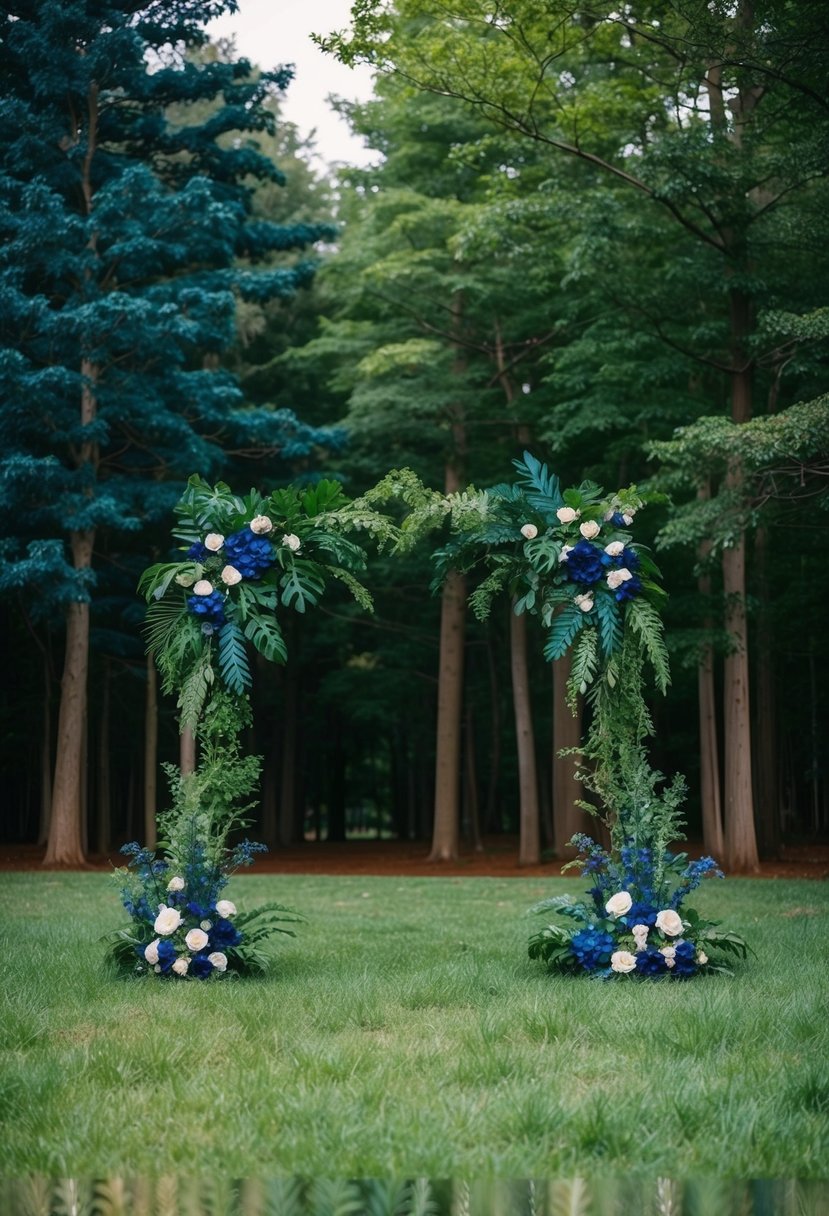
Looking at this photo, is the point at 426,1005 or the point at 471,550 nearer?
the point at 426,1005

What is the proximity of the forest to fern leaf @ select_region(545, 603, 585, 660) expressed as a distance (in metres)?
6.38

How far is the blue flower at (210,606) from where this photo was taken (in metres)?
6.88

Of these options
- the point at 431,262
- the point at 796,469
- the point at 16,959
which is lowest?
the point at 16,959

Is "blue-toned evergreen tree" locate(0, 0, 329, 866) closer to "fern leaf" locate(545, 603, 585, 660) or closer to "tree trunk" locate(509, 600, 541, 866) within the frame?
"tree trunk" locate(509, 600, 541, 866)

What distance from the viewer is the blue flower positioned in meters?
6.88

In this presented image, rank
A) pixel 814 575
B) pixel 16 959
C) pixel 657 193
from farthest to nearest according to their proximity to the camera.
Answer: pixel 814 575 < pixel 657 193 < pixel 16 959

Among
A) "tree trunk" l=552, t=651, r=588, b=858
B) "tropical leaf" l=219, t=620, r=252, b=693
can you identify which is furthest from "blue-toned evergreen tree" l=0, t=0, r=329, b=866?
"tropical leaf" l=219, t=620, r=252, b=693

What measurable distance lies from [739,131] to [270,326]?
1209 cm

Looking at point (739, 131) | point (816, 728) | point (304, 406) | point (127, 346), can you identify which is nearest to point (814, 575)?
point (816, 728)

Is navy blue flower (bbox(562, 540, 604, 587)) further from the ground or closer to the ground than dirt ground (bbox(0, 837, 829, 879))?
further from the ground

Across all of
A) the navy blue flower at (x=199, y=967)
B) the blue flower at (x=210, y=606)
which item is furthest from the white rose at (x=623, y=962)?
the blue flower at (x=210, y=606)

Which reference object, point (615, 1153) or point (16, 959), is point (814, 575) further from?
point (615, 1153)

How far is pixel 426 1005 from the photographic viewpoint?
19.0 ft

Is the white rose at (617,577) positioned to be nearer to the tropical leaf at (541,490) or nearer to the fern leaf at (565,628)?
the fern leaf at (565,628)
